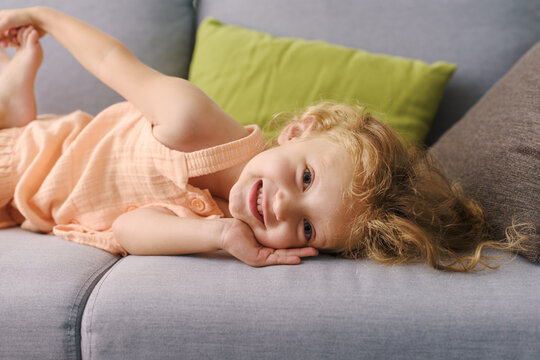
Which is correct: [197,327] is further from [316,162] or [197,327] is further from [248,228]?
[316,162]

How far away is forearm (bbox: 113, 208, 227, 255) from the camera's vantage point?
99 centimetres

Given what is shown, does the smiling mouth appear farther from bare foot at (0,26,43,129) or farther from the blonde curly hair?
bare foot at (0,26,43,129)

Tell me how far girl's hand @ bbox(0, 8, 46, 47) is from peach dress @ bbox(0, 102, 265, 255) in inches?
9.5

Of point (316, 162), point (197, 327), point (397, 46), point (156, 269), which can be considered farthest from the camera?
point (397, 46)

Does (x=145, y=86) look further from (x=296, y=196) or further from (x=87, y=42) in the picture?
(x=296, y=196)

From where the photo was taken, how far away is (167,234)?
1.01m

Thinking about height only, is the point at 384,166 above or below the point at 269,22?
below

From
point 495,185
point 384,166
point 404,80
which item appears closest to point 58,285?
point 384,166

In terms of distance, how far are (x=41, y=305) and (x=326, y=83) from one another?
1.05m

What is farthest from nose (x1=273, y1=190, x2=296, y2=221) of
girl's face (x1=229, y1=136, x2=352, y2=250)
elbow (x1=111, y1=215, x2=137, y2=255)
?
elbow (x1=111, y1=215, x2=137, y2=255)

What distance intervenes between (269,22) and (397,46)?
0.47 m

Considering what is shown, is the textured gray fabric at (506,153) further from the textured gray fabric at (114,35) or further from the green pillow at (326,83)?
the textured gray fabric at (114,35)

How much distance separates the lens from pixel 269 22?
68.0 inches

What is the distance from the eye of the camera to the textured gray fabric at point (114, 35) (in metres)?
1.66
